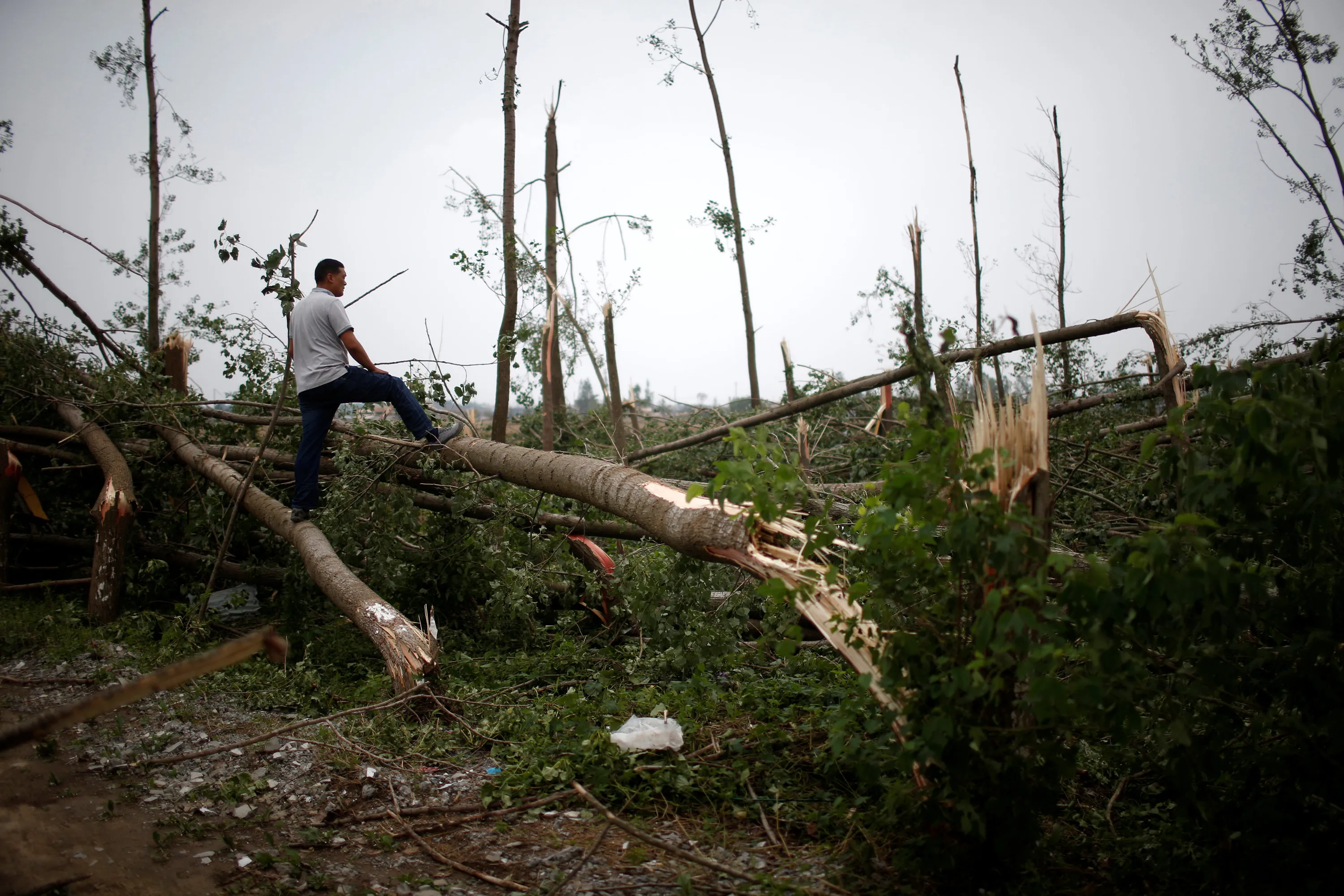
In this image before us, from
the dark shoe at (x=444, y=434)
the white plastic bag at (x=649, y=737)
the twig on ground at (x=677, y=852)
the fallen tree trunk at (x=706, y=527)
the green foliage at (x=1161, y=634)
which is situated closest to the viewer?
the green foliage at (x=1161, y=634)

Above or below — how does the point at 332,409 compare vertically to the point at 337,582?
above

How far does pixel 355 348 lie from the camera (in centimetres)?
454

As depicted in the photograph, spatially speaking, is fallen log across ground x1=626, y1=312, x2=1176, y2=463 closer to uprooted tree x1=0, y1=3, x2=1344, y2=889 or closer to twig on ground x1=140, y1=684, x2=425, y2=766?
uprooted tree x1=0, y1=3, x2=1344, y2=889

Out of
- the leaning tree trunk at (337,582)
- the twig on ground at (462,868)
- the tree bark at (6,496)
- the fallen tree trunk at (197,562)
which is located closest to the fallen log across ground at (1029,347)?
the twig on ground at (462,868)

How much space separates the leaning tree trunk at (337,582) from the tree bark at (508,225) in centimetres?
402

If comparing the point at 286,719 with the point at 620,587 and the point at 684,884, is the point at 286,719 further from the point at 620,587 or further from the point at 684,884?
the point at 684,884

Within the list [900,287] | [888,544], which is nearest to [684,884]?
[888,544]

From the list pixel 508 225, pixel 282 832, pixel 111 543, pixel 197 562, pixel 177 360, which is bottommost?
pixel 282 832

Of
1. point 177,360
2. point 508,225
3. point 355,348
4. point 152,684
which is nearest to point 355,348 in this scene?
point 355,348

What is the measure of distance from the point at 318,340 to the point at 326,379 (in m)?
0.23

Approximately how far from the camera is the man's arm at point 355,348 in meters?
4.53

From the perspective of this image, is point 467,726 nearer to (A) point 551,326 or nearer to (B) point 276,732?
(B) point 276,732

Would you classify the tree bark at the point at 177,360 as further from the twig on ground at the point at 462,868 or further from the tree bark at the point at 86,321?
the twig on ground at the point at 462,868

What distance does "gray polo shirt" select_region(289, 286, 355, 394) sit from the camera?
178 inches
